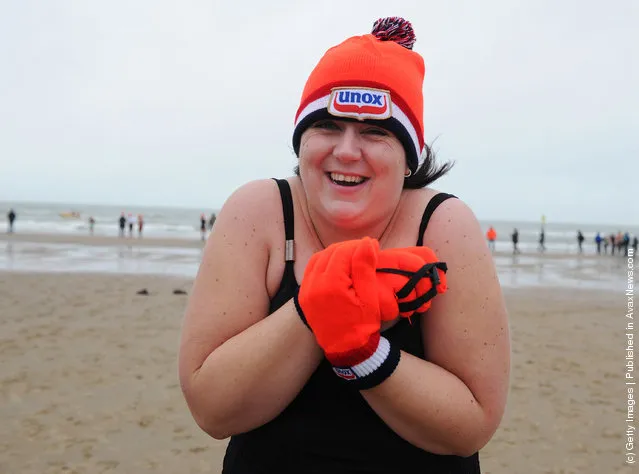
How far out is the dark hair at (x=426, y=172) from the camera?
6.14 feet

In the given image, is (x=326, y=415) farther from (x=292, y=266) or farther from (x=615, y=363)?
(x=615, y=363)

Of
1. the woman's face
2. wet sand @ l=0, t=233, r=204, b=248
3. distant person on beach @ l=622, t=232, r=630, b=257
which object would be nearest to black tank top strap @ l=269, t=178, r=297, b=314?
the woman's face

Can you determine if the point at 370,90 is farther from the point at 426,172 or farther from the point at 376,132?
the point at 426,172

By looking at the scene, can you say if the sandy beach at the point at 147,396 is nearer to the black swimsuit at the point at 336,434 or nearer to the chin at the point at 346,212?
the black swimsuit at the point at 336,434

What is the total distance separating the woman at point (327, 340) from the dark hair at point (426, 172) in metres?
0.13

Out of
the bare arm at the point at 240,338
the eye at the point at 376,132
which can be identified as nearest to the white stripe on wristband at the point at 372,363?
the bare arm at the point at 240,338

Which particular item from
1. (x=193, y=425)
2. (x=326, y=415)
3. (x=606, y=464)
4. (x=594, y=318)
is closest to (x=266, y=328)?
(x=326, y=415)

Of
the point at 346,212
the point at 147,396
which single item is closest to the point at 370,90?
the point at 346,212

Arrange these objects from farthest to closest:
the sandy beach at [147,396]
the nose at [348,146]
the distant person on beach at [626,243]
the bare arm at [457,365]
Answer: the distant person on beach at [626,243] → the sandy beach at [147,396] → the nose at [348,146] → the bare arm at [457,365]

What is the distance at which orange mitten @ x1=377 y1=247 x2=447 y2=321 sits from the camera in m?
1.35

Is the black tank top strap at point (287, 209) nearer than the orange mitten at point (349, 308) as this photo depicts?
No

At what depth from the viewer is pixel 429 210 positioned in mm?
1682

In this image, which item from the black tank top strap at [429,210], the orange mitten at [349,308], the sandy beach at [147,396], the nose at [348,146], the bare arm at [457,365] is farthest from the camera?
the sandy beach at [147,396]

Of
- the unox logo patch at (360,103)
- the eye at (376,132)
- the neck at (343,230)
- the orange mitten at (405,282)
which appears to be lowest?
the orange mitten at (405,282)
